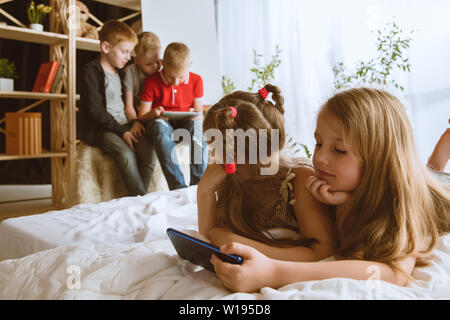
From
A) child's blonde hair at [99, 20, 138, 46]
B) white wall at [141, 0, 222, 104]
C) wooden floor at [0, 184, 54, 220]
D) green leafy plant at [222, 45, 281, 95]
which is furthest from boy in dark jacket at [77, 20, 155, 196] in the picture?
green leafy plant at [222, 45, 281, 95]

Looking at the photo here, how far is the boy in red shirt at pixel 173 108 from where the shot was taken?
6.73 ft

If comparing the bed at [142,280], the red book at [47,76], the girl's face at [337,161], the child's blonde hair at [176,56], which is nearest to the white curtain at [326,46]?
the child's blonde hair at [176,56]

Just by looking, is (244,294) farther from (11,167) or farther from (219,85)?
(11,167)

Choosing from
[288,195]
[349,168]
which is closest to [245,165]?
[288,195]

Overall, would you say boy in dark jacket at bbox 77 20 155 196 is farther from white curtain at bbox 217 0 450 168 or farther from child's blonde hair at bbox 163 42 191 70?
white curtain at bbox 217 0 450 168

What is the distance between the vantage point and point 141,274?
585 millimetres

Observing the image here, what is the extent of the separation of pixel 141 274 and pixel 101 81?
1842mm

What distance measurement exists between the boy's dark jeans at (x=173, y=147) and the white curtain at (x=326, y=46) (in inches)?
22.0

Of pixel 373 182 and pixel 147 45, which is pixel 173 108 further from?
pixel 373 182

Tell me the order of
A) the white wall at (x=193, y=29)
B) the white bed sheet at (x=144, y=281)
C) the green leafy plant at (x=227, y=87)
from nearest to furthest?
the white bed sheet at (x=144, y=281), the white wall at (x=193, y=29), the green leafy plant at (x=227, y=87)

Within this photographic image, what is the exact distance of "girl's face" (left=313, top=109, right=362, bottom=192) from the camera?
25.9 inches

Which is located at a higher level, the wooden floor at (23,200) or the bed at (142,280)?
the bed at (142,280)

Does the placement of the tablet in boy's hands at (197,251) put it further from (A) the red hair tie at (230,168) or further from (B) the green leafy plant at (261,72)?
(B) the green leafy plant at (261,72)
